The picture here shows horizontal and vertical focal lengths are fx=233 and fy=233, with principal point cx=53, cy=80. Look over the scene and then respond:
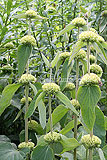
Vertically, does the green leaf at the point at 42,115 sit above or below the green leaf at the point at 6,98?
below

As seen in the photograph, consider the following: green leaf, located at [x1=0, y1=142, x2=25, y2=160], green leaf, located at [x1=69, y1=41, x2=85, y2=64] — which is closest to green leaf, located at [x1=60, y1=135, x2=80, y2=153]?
green leaf, located at [x1=0, y1=142, x2=25, y2=160]

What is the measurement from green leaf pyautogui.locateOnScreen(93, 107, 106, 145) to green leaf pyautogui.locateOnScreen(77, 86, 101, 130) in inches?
2.5

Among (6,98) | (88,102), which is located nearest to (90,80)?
(88,102)

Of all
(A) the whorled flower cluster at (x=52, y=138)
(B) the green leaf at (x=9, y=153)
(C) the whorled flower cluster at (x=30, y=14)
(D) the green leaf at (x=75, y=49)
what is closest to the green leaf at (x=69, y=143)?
(A) the whorled flower cluster at (x=52, y=138)

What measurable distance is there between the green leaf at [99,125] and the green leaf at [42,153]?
0.15 meters

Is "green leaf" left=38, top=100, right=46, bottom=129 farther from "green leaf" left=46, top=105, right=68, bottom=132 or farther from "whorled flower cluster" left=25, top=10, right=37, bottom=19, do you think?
"whorled flower cluster" left=25, top=10, right=37, bottom=19

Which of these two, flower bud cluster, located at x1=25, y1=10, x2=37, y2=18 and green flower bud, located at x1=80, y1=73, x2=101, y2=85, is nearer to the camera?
green flower bud, located at x1=80, y1=73, x2=101, y2=85

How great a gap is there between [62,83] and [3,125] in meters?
0.63

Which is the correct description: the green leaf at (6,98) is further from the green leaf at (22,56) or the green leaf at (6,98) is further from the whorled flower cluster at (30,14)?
the whorled flower cluster at (30,14)

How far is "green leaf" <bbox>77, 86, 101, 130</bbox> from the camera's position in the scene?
61cm

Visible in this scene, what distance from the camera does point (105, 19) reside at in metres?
1.29

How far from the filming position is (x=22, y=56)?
757 millimetres

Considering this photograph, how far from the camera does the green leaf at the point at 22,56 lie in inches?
29.2

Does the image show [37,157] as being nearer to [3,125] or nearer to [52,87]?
[52,87]
